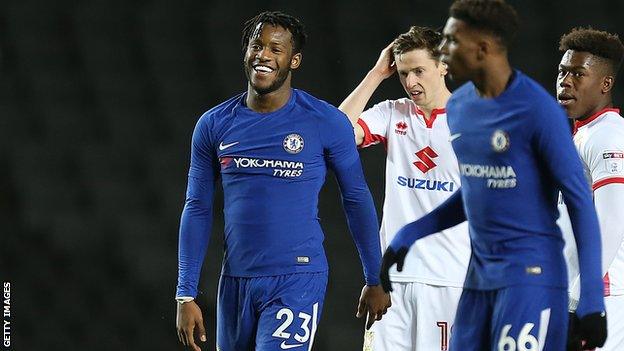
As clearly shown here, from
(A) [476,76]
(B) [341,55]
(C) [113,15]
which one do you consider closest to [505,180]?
(A) [476,76]

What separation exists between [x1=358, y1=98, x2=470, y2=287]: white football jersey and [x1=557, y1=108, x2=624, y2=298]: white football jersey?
0.44 meters

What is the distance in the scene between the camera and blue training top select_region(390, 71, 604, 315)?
2752 mm

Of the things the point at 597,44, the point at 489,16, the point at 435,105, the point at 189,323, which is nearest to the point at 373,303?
the point at 189,323

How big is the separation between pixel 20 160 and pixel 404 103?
7.17 feet

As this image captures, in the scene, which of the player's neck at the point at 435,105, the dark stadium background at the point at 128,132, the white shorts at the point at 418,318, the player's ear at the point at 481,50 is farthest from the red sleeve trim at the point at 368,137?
the player's ear at the point at 481,50

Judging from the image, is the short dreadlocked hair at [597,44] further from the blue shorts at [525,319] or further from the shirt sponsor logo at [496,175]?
the blue shorts at [525,319]

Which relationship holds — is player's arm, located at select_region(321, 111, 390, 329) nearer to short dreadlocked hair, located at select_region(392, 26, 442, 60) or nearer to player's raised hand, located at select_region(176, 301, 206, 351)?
player's raised hand, located at select_region(176, 301, 206, 351)

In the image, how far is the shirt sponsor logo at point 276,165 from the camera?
12.2 feet

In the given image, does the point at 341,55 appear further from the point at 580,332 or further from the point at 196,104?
the point at 580,332

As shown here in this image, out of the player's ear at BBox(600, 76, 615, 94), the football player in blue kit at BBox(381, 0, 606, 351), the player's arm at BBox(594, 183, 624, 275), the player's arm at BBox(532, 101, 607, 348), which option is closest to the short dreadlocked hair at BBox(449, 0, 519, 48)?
the football player in blue kit at BBox(381, 0, 606, 351)

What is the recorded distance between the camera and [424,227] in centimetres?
314

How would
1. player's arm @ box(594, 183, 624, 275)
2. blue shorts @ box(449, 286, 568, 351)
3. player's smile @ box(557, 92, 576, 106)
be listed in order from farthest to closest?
player's smile @ box(557, 92, 576, 106) → player's arm @ box(594, 183, 624, 275) → blue shorts @ box(449, 286, 568, 351)

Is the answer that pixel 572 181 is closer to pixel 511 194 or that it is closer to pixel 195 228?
pixel 511 194

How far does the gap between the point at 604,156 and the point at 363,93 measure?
3.58 feet
